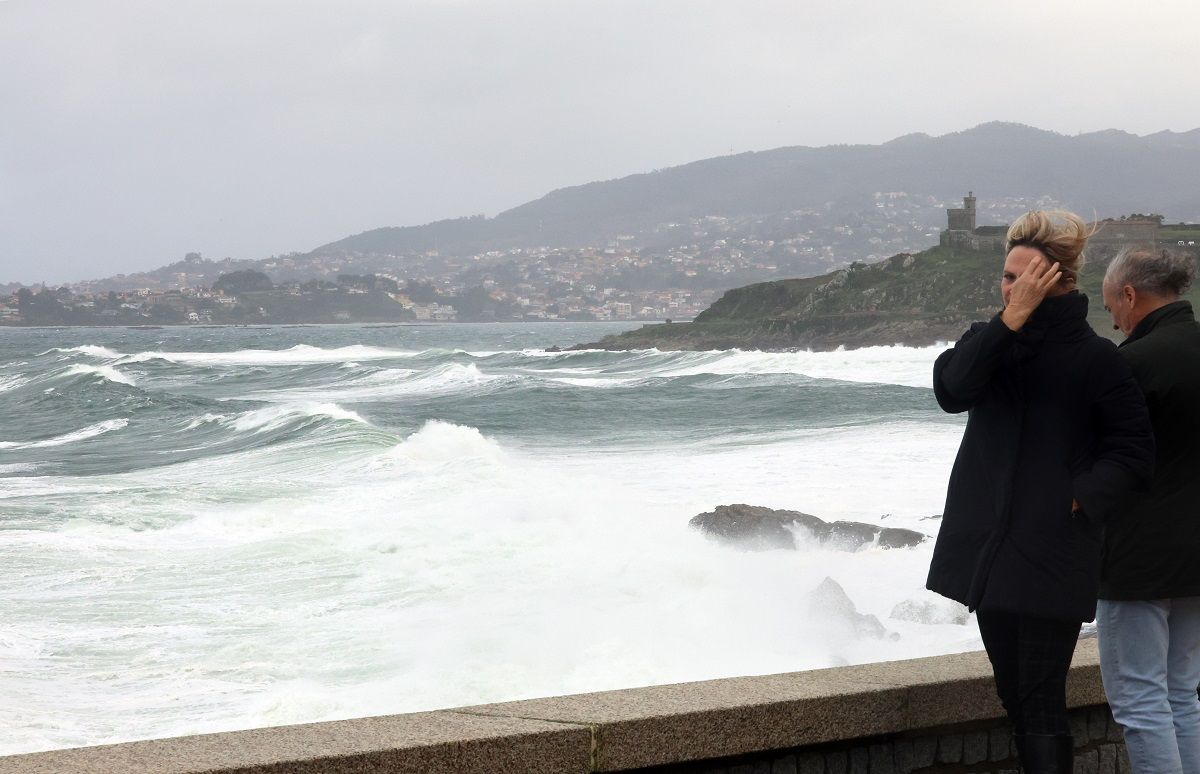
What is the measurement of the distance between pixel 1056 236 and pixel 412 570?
8.86 meters

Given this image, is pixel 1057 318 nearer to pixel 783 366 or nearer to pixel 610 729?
pixel 610 729

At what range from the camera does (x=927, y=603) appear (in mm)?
10297

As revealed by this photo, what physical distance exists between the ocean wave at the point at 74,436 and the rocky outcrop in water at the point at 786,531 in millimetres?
16182

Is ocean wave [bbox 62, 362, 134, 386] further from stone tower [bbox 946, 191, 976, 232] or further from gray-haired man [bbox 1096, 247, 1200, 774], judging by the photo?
stone tower [bbox 946, 191, 976, 232]

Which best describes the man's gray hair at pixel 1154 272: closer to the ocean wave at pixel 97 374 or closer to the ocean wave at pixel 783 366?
the ocean wave at pixel 97 374

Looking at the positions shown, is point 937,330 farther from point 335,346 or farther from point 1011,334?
point 1011,334

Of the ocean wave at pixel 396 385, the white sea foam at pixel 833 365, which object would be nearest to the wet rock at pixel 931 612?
the ocean wave at pixel 396 385

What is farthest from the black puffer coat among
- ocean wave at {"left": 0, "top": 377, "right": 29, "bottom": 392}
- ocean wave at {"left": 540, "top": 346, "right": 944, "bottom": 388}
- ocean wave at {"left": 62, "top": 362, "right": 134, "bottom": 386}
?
ocean wave at {"left": 0, "top": 377, "right": 29, "bottom": 392}

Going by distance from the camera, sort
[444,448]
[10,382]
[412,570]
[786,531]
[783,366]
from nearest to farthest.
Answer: [412,570]
[786,531]
[444,448]
[10,382]
[783,366]

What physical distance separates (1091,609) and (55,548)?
35.6 feet

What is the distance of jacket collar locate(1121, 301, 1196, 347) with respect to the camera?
10.8ft

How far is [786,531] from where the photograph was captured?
13.1 m

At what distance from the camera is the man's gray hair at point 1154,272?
3350mm

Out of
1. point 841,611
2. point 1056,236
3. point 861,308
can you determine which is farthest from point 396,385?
point 861,308
